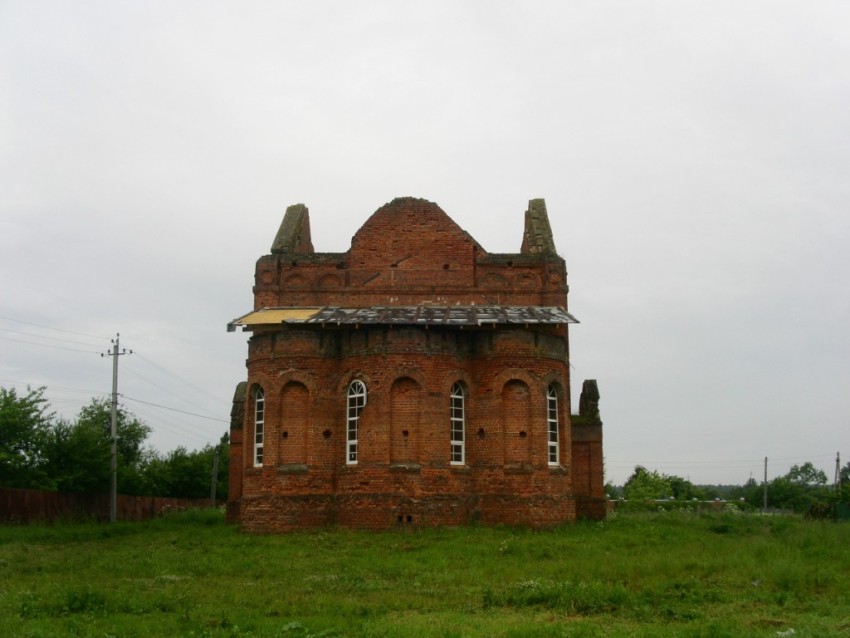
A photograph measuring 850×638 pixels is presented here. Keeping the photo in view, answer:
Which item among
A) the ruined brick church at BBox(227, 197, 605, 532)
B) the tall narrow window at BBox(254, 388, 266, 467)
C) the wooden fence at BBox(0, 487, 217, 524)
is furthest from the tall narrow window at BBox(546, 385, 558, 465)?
the wooden fence at BBox(0, 487, 217, 524)

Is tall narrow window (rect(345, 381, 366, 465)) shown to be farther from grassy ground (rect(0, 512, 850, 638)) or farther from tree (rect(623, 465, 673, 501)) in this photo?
tree (rect(623, 465, 673, 501))

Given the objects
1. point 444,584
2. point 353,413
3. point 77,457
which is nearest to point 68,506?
point 77,457

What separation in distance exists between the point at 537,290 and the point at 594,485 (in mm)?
6809

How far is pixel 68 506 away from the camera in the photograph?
3653 cm

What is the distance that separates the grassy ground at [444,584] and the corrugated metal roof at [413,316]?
245 inches

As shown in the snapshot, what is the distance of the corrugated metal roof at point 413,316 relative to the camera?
27.3 m

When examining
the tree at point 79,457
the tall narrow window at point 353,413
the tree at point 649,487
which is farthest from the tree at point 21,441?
the tree at point 649,487

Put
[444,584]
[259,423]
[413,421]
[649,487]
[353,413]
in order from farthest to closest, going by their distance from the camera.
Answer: [649,487], [259,423], [353,413], [413,421], [444,584]

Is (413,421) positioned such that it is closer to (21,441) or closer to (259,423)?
(259,423)

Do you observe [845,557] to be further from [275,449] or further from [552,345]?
[275,449]

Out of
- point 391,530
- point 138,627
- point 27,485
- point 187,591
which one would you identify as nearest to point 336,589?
point 187,591

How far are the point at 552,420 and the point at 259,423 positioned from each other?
9.27 meters

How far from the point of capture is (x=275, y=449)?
27.6 meters

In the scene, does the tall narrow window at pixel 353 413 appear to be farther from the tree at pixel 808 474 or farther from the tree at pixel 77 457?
the tree at pixel 808 474
